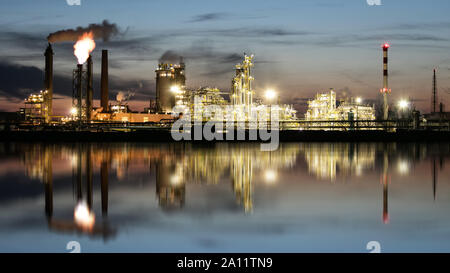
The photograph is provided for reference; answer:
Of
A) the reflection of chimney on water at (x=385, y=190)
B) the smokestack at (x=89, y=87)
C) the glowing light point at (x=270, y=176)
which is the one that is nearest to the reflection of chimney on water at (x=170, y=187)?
the glowing light point at (x=270, y=176)

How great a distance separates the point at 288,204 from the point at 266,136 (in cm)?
2891

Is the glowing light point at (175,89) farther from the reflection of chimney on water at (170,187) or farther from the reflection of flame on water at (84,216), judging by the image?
the reflection of flame on water at (84,216)

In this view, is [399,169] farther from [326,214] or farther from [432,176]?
[326,214]

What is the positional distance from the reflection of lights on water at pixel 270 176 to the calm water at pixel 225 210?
0.10 ft

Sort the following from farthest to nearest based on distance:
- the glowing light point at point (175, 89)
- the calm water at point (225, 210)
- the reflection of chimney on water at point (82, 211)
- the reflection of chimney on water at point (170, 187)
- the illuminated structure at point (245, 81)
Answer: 1. the glowing light point at point (175, 89)
2. the illuminated structure at point (245, 81)
3. the reflection of chimney on water at point (170, 187)
4. the reflection of chimney on water at point (82, 211)
5. the calm water at point (225, 210)

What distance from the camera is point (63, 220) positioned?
739cm

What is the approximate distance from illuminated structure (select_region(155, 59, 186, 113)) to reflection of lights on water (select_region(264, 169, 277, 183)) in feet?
284

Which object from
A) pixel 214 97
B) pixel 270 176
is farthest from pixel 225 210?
pixel 214 97

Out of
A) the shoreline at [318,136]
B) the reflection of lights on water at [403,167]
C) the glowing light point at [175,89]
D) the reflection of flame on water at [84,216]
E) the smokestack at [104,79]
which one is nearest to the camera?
the reflection of flame on water at [84,216]

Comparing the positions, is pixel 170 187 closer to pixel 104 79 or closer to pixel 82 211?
pixel 82 211

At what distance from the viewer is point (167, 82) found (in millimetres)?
102438

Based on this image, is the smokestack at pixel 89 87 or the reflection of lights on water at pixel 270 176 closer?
the reflection of lights on water at pixel 270 176

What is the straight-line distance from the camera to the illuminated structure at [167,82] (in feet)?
332

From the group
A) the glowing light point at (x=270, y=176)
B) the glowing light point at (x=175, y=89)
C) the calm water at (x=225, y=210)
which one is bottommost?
the calm water at (x=225, y=210)
